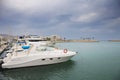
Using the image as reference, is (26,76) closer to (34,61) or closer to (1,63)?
(34,61)

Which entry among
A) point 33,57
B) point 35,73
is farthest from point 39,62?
point 35,73

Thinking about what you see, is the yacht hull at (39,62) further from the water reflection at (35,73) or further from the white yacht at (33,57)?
the water reflection at (35,73)

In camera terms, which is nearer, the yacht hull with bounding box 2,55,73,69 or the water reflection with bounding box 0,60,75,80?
the water reflection with bounding box 0,60,75,80

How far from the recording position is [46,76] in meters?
6.88

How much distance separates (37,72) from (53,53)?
1.86 metres

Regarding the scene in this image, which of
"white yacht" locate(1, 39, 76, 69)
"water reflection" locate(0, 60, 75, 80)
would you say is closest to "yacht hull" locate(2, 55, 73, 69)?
"white yacht" locate(1, 39, 76, 69)

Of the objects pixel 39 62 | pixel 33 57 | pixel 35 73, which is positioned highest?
pixel 33 57

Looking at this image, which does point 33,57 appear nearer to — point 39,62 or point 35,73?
point 39,62

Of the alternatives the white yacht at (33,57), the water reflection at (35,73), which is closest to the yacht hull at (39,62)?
the white yacht at (33,57)

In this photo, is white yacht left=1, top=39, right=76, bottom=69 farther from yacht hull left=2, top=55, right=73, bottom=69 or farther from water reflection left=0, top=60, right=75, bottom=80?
water reflection left=0, top=60, right=75, bottom=80

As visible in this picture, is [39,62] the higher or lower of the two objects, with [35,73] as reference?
higher

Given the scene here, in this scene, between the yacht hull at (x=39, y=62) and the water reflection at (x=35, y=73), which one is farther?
the yacht hull at (x=39, y=62)

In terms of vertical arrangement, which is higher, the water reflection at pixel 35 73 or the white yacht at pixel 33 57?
the white yacht at pixel 33 57

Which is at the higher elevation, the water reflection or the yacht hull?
the yacht hull
